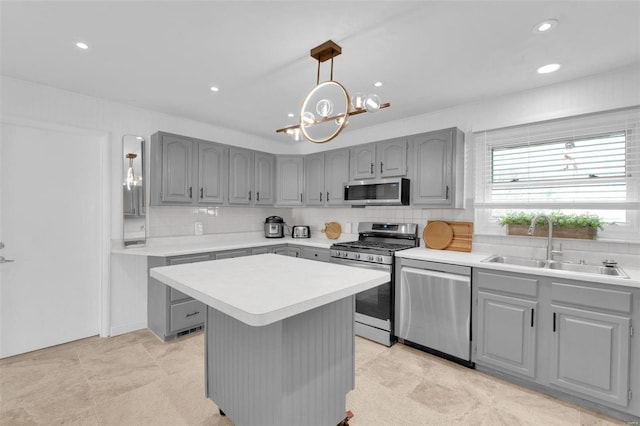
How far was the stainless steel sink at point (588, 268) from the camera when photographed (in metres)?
2.20

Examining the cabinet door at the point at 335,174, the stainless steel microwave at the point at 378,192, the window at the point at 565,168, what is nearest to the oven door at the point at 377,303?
the stainless steel microwave at the point at 378,192

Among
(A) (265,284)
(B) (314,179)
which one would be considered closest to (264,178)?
(B) (314,179)

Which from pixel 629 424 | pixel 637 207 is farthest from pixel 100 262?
pixel 637 207

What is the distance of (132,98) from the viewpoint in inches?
121

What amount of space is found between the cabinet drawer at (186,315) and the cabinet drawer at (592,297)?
3.12 meters

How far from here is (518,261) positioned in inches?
109

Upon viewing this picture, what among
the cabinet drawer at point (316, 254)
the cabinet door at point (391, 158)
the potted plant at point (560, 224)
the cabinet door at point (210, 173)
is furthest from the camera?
the cabinet drawer at point (316, 254)

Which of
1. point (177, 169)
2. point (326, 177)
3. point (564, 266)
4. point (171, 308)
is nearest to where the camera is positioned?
point (564, 266)

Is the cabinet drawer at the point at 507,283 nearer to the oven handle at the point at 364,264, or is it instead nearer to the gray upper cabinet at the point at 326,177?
the oven handle at the point at 364,264

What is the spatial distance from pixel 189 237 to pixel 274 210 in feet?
4.87

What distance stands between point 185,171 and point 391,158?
8.06 ft

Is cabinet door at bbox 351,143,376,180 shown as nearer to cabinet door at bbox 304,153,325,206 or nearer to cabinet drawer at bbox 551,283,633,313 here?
cabinet door at bbox 304,153,325,206

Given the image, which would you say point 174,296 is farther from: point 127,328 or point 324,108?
point 324,108

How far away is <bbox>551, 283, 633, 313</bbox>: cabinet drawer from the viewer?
192 centimetres
